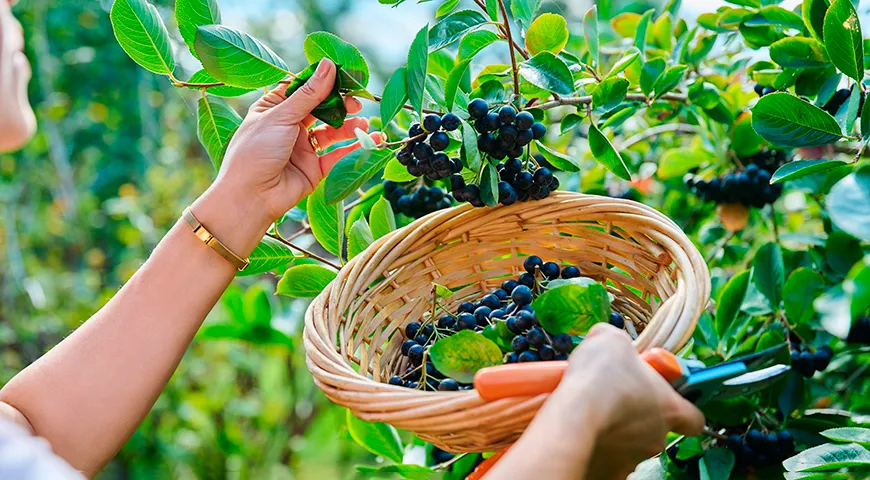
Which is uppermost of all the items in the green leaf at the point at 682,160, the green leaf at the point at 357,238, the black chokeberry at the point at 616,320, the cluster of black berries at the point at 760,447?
the green leaf at the point at 357,238

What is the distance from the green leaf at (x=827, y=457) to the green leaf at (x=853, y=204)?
29 cm

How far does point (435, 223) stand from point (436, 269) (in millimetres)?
77

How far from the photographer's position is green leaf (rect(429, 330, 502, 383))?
0.68m

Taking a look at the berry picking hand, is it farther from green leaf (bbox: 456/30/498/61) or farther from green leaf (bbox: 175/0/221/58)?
green leaf (bbox: 175/0/221/58)

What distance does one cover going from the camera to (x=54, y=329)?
2982mm

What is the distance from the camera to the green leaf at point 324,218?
91 cm

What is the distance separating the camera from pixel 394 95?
749mm

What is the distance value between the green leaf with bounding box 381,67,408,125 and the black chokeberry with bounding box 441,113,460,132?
0.05 meters

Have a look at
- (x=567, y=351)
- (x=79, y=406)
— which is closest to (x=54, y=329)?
(x=79, y=406)

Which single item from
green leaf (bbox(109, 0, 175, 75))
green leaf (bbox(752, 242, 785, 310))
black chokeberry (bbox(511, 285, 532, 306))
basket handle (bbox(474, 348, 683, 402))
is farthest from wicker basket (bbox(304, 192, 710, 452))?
green leaf (bbox(109, 0, 175, 75))

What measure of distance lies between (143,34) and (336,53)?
0.75 ft

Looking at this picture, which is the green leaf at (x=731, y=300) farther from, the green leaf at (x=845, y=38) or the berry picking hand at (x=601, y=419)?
the berry picking hand at (x=601, y=419)

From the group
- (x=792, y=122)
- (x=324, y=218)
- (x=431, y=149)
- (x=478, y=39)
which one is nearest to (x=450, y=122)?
(x=431, y=149)

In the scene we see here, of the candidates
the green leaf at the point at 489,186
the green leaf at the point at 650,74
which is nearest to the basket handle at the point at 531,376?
the green leaf at the point at 489,186
